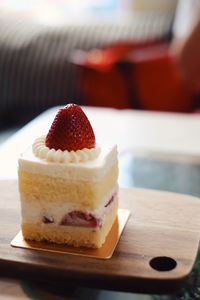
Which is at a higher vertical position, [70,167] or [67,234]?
[70,167]

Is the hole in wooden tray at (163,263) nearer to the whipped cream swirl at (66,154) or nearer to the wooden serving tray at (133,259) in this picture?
the wooden serving tray at (133,259)

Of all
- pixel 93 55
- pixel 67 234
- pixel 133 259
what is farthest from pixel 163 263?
pixel 93 55

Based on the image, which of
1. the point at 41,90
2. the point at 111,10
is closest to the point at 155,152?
the point at 41,90

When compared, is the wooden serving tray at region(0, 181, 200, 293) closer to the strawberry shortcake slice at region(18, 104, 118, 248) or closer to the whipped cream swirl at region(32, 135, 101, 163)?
the strawberry shortcake slice at region(18, 104, 118, 248)

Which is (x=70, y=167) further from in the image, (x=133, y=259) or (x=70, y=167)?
(x=133, y=259)

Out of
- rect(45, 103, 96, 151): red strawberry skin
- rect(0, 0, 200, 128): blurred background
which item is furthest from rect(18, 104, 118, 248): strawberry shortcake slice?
rect(0, 0, 200, 128): blurred background

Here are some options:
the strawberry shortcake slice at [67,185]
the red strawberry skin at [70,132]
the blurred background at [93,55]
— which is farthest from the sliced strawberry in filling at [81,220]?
the blurred background at [93,55]
